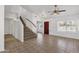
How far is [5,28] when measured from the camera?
→ 3348 mm

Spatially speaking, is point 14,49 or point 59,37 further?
point 59,37

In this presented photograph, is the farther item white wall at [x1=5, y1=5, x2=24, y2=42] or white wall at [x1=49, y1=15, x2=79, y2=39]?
white wall at [x1=49, y1=15, x2=79, y2=39]

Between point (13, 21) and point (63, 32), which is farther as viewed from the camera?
point (63, 32)

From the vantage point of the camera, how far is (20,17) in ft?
11.2

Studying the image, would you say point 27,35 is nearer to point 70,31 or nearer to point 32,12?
point 32,12

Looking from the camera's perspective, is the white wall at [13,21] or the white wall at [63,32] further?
the white wall at [63,32]

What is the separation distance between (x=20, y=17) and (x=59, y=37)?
8.30ft

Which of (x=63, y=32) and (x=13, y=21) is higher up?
(x=13, y=21)
